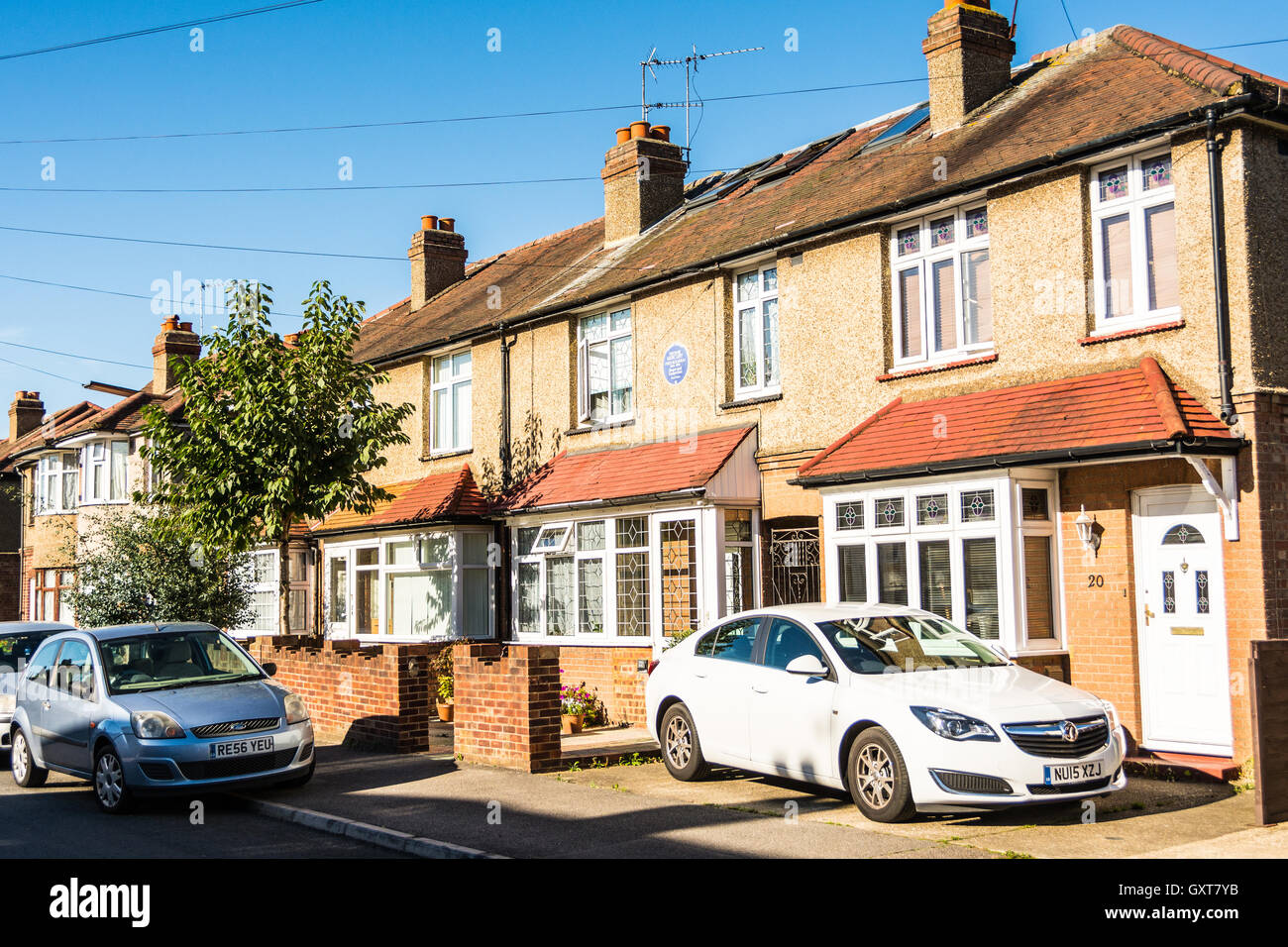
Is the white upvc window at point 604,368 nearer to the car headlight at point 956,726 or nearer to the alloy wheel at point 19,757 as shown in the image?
the alloy wheel at point 19,757

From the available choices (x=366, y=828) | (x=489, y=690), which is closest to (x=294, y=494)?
(x=489, y=690)

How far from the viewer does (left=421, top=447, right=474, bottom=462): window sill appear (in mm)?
20078

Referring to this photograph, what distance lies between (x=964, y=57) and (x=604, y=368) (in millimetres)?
6451

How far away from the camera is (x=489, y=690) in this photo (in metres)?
12.1

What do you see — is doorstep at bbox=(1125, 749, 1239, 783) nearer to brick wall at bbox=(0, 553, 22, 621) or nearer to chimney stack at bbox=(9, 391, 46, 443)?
brick wall at bbox=(0, 553, 22, 621)

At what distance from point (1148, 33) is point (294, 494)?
39.6 ft

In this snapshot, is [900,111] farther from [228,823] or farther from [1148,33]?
A: [228,823]

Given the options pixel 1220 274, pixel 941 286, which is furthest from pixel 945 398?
pixel 1220 274

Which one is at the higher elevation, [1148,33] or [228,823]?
[1148,33]

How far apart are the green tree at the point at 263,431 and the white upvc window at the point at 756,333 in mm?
5147

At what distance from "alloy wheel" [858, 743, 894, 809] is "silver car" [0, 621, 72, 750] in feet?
30.4

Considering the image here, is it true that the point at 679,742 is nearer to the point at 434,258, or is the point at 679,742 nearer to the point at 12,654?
the point at 12,654

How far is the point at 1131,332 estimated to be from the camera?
11.3m

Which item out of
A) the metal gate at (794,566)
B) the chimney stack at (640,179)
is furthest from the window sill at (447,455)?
the metal gate at (794,566)
